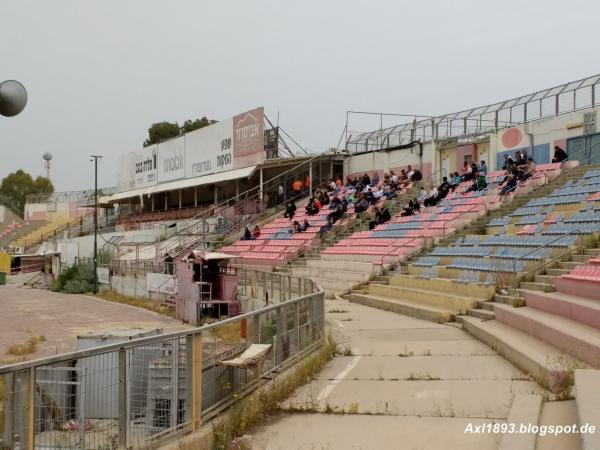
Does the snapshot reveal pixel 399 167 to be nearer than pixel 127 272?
No

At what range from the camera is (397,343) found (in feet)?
38.5

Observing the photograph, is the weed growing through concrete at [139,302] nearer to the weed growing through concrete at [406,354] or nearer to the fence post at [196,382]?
the weed growing through concrete at [406,354]

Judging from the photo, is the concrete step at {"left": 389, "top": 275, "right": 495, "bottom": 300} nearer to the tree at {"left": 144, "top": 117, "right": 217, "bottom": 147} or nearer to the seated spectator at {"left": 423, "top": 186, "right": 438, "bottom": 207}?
the seated spectator at {"left": 423, "top": 186, "right": 438, "bottom": 207}

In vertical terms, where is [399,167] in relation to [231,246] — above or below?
above

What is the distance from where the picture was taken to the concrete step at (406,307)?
580 inches

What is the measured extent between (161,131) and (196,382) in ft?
264

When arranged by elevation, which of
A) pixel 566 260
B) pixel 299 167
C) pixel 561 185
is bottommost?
pixel 566 260

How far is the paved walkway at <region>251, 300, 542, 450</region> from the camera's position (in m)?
6.14

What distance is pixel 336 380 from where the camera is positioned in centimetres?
873

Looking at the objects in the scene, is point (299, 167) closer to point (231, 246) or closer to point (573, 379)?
point (231, 246)

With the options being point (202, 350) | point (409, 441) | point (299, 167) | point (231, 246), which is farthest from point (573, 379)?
point (299, 167)

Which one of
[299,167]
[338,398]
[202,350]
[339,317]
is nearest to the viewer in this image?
[202,350]

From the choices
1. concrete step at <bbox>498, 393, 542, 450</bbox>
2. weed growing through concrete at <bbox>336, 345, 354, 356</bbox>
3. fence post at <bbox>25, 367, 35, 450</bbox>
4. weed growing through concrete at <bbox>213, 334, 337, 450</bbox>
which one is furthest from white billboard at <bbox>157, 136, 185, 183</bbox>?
fence post at <bbox>25, 367, 35, 450</bbox>

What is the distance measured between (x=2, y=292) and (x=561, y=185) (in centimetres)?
3360
